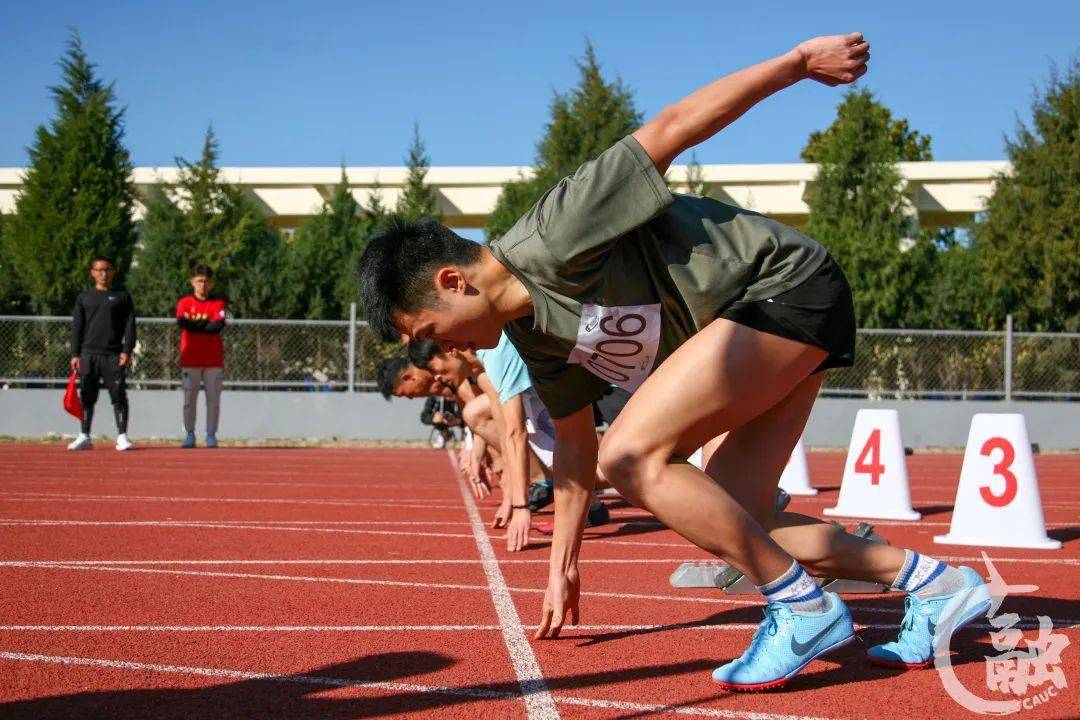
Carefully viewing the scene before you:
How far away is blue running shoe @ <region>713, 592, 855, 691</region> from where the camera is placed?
10.0ft

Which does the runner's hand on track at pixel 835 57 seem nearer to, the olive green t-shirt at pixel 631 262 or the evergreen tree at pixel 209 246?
the olive green t-shirt at pixel 631 262

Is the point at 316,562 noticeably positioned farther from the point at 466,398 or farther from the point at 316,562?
the point at 466,398

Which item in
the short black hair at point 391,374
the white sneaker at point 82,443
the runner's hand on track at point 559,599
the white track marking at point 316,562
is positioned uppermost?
the short black hair at point 391,374

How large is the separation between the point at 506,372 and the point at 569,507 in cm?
274

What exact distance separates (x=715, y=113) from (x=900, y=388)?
1630cm

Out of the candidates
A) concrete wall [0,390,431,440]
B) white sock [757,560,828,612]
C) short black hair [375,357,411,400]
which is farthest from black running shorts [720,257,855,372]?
concrete wall [0,390,431,440]

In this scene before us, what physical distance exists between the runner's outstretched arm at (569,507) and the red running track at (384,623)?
5.9 inches

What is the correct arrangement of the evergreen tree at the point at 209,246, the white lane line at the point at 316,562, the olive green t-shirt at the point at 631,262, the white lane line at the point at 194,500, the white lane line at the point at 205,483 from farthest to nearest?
1. the evergreen tree at the point at 209,246
2. the white lane line at the point at 205,483
3. the white lane line at the point at 194,500
4. the white lane line at the point at 316,562
5. the olive green t-shirt at the point at 631,262

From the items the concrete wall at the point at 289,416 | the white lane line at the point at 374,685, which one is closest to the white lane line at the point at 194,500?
the white lane line at the point at 374,685

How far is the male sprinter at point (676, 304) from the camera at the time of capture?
2898 millimetres

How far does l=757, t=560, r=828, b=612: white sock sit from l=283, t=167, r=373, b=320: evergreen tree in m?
18.1

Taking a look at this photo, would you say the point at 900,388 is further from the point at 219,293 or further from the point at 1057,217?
the point at 219,293

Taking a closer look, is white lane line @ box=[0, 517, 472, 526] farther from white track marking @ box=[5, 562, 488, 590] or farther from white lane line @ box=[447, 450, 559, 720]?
white track marking @ box=[5, 562, 488, 590]

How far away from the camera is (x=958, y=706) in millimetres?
2959
